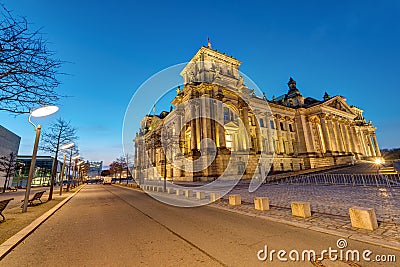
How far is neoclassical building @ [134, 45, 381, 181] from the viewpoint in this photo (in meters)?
34.4

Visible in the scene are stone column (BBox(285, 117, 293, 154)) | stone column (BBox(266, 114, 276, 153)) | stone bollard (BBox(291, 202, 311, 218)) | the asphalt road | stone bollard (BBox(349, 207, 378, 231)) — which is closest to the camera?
the asphalt road

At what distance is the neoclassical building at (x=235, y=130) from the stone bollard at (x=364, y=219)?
74.0 feet

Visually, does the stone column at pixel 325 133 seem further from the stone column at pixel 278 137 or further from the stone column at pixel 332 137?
the stone column at pixel 278 137

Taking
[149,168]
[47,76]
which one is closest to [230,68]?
[149,168]

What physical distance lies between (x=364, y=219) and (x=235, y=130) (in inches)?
1332

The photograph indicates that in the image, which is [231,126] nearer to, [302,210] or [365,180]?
[365,180]

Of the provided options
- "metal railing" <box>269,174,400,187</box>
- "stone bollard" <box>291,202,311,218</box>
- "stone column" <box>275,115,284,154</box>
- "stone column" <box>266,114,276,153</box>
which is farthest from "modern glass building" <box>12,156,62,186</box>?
"metal railing" <box>269,174,400,187</box>

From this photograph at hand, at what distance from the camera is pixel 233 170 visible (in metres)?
33.3

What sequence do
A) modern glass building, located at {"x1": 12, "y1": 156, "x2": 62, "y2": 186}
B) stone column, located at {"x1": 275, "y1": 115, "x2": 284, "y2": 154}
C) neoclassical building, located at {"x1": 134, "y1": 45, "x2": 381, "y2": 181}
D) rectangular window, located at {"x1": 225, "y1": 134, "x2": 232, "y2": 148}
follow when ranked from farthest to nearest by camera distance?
modern glass building, located at {"x1": 12, "y1": 156, "x2": 62, "y2": 186} → stone column, located at {"x1": 275, "y1": 115, "x2": 284, "y2": 154} → rectangular window, located at {"x1": 225, "y1": 134, "x2": 232, "y2": 148} → neoclassical building, located at {"x1": 134, "y1": 45, "x2": 381, "y2": 181}

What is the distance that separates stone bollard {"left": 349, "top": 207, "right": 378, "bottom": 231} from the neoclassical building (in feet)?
74.0

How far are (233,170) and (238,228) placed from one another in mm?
27898

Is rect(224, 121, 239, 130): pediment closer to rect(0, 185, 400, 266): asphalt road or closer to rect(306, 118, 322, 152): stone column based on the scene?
rect(306, 118, 322, 152): stone column

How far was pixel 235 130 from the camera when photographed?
38.9 meters

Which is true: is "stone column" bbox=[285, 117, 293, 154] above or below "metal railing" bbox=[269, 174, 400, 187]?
above
